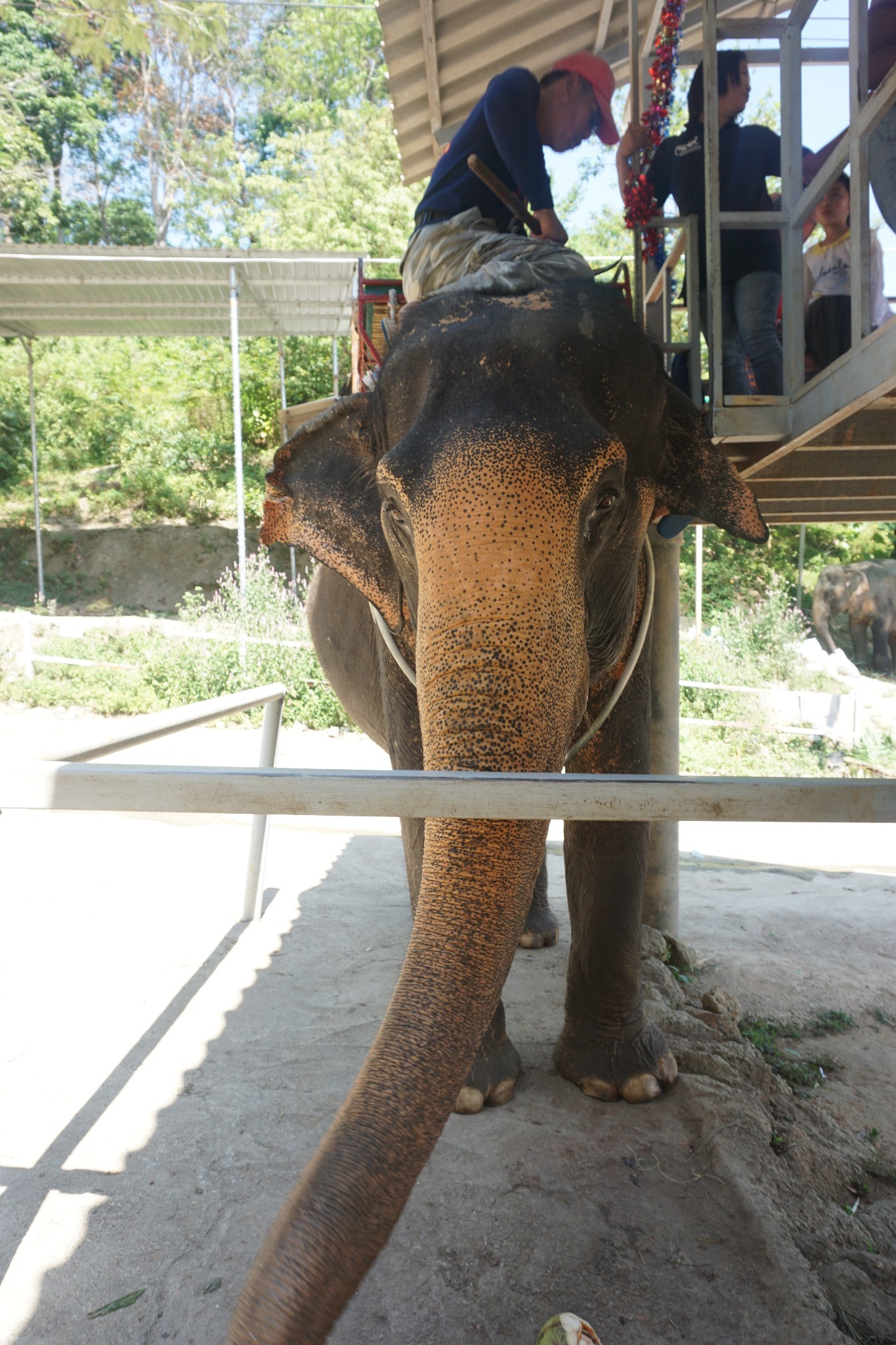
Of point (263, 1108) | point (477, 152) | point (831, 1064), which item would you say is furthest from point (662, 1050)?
point (477, 152)

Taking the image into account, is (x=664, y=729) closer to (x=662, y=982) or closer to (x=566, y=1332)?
(x=662, y=982)

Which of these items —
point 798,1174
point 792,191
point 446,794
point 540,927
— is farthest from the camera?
point 540,927

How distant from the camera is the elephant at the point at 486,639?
1.43 meters

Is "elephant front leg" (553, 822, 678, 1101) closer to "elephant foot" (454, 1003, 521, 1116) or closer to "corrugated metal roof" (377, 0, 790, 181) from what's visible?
"elephant foot" (454, 1003, 521, 1116)

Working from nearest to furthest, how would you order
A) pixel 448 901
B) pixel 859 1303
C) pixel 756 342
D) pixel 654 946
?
1. pixel 448 901
2. pixel 859 1303
3. pixel 756 342
4. pixel 654 946

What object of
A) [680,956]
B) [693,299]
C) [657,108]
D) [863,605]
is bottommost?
[680,956]

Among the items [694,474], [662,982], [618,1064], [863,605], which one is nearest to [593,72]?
[694,474]

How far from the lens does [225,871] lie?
18.0 ft

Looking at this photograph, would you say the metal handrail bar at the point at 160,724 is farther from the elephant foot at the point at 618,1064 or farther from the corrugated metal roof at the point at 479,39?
the corrugated metal roof at the point at 479,39

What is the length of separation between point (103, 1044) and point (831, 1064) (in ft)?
8.20

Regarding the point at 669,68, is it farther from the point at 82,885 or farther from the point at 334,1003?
the point at 82,885

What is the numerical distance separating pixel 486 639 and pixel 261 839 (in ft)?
9.36

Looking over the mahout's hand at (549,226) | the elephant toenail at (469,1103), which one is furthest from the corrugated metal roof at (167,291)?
the elephant toenail at (469,1103)

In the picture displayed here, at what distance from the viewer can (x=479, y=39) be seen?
5199mm
